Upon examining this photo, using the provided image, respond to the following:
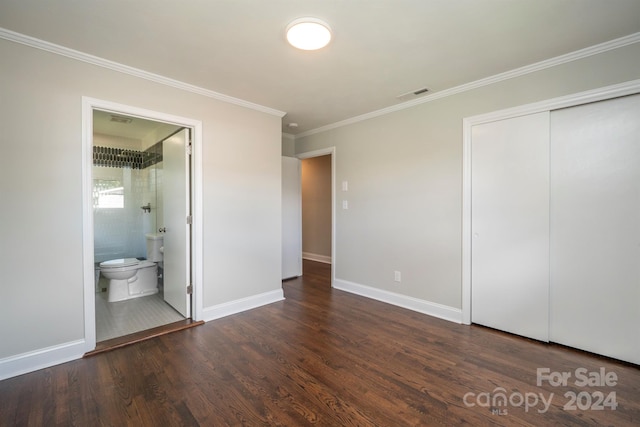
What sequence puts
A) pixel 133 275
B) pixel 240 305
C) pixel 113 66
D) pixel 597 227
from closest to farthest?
pixel 597 227 < pixel 113 66 < pixel 240 305 < pixel 133 275

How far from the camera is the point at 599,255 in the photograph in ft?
7.59

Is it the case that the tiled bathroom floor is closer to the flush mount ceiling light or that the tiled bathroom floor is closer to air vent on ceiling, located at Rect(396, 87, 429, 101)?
the flush mount ceiling light

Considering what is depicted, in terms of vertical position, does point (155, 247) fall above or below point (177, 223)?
below

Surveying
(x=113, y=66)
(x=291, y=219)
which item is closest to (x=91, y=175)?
(x=113, y=66)

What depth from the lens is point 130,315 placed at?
10.4 feet

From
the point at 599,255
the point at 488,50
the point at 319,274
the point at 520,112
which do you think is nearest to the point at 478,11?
the point at 488,50

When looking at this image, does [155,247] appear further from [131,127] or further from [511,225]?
[511,225]

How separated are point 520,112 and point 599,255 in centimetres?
139

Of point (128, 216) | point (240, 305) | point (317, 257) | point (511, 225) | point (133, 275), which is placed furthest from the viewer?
point (317, 257)

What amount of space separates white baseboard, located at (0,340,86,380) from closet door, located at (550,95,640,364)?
4084 mm

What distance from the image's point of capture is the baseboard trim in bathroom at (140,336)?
7.97 feet

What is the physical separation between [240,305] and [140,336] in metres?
1.02

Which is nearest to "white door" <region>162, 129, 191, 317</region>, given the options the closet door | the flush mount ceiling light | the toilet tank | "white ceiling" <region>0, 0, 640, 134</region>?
the toilet tank

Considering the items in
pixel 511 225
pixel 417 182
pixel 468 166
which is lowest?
pixel 511 225
